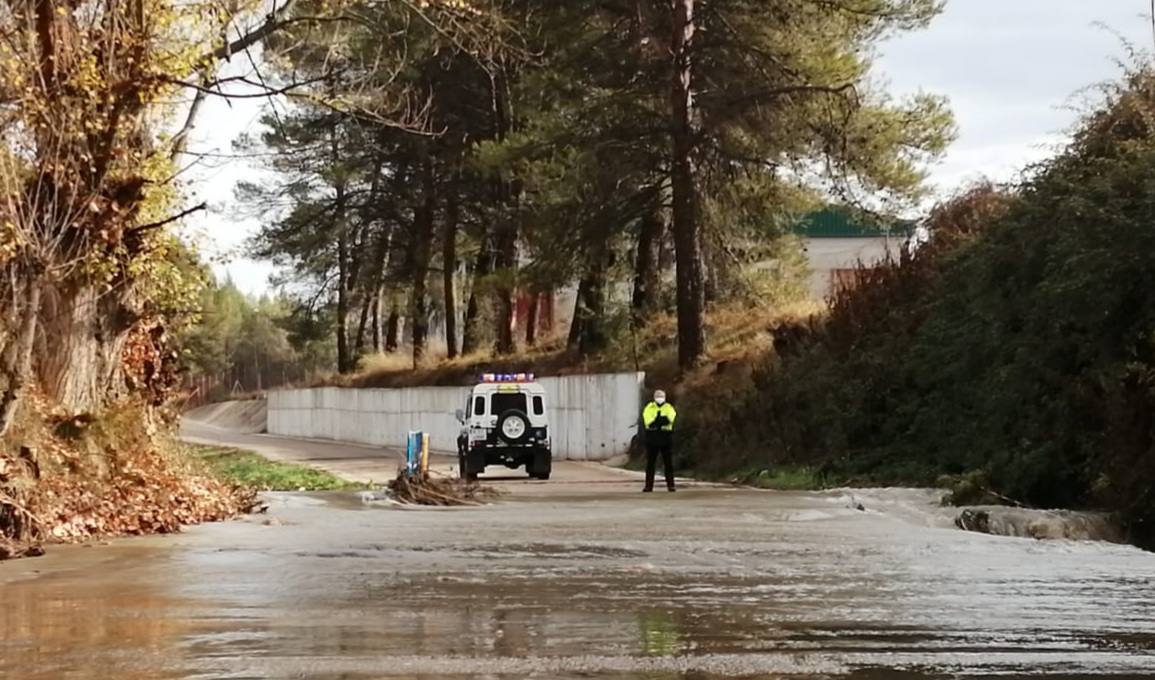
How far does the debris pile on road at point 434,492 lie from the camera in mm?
23062

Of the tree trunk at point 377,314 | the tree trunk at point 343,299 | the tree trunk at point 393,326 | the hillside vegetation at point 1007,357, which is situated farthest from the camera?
the tree trunk at point 393,326

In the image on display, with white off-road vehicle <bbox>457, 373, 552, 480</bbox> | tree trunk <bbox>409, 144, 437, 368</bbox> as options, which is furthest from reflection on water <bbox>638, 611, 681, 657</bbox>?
tree trunk <bbox>409, 144, 437, 368</bbox>

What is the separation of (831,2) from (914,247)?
5.87m

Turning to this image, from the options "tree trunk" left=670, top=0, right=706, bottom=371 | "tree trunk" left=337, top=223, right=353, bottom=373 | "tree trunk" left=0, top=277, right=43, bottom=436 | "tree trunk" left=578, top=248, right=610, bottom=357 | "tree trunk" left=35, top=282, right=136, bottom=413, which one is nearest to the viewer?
"tree trunk" left=0, top=277, right=43, bottom=436

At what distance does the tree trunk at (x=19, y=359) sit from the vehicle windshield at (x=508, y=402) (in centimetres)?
1598

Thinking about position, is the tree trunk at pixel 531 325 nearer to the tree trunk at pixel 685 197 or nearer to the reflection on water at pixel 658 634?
the tree trunk at pixel 685 197

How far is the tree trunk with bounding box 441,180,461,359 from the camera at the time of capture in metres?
56.2

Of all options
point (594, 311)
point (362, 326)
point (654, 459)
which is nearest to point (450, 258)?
point (594, 311)

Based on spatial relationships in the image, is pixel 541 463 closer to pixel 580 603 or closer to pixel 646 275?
pixel 646 275

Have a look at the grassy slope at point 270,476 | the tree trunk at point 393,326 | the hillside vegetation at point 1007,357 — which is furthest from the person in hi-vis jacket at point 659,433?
the tree trunk at point 393,326

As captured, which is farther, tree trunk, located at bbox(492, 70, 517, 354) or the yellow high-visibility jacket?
tree trunk, located at bbox(492, 70, 517, 354)

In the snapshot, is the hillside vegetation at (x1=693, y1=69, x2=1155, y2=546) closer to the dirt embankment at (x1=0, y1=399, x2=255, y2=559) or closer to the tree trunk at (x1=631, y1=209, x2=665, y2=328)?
the tree trunk at (x1=631, y1=209, x2=665, y2=328)

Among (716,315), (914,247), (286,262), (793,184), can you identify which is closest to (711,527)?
(914,247)

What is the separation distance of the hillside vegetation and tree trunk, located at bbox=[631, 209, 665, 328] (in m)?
7.78
